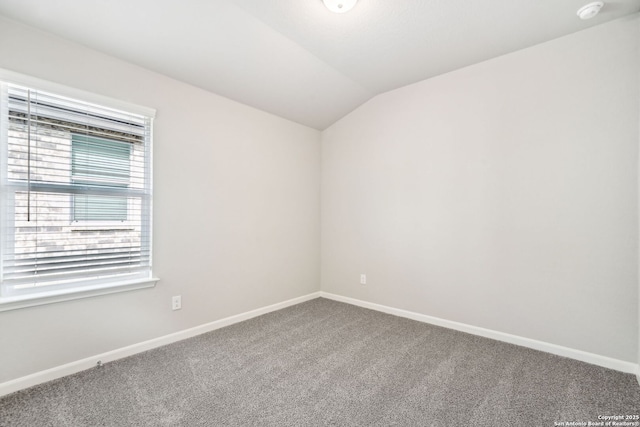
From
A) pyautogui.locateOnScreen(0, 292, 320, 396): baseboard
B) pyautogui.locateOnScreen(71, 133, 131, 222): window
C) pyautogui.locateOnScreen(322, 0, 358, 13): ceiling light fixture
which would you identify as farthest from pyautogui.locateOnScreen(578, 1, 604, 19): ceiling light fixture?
pyautogui.locateOnScreen(0, 292, 320, 396): baseboard

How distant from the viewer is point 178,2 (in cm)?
190

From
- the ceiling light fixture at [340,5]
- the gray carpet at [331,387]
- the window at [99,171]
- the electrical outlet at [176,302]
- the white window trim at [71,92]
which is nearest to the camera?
the gray carpet at [331,387]

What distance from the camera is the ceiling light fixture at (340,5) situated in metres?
1.96

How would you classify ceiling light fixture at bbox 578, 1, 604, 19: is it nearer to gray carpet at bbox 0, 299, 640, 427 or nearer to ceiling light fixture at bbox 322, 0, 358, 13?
ceiling light fixture at bbox 322, 0, 358, 13

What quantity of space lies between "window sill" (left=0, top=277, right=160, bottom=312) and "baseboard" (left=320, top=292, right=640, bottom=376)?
2389 millimetres

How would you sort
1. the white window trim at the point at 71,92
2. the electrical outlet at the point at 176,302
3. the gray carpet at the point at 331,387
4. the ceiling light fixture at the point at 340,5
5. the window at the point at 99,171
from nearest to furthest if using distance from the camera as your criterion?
1. the gray carpet at the point at 331,387
2. the white window trim at the point at 71,92
3. the ceiling light fixture at the point at 340,5
4. the window at the point at 99,171
5. the electrical outlet at the point at 176,302

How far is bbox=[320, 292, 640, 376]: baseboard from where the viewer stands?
215cm

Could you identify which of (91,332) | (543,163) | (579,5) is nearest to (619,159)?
(543,163)

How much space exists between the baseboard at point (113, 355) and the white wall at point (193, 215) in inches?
1.6

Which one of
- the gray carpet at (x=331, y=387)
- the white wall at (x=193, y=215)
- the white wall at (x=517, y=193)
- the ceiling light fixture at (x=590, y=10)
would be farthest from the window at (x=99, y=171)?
the ceiling light fixture at (x=590, y=10)

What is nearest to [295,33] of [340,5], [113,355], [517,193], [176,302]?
[340,5]

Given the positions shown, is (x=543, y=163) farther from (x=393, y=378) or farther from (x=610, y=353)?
(x=393, y=378)

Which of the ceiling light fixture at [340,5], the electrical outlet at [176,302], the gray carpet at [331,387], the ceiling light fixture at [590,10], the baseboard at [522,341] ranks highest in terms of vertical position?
the ceiling light fixture at [340,5]

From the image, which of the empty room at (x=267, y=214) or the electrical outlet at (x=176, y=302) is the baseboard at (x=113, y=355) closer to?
the empty room at (x=267, y=214)
